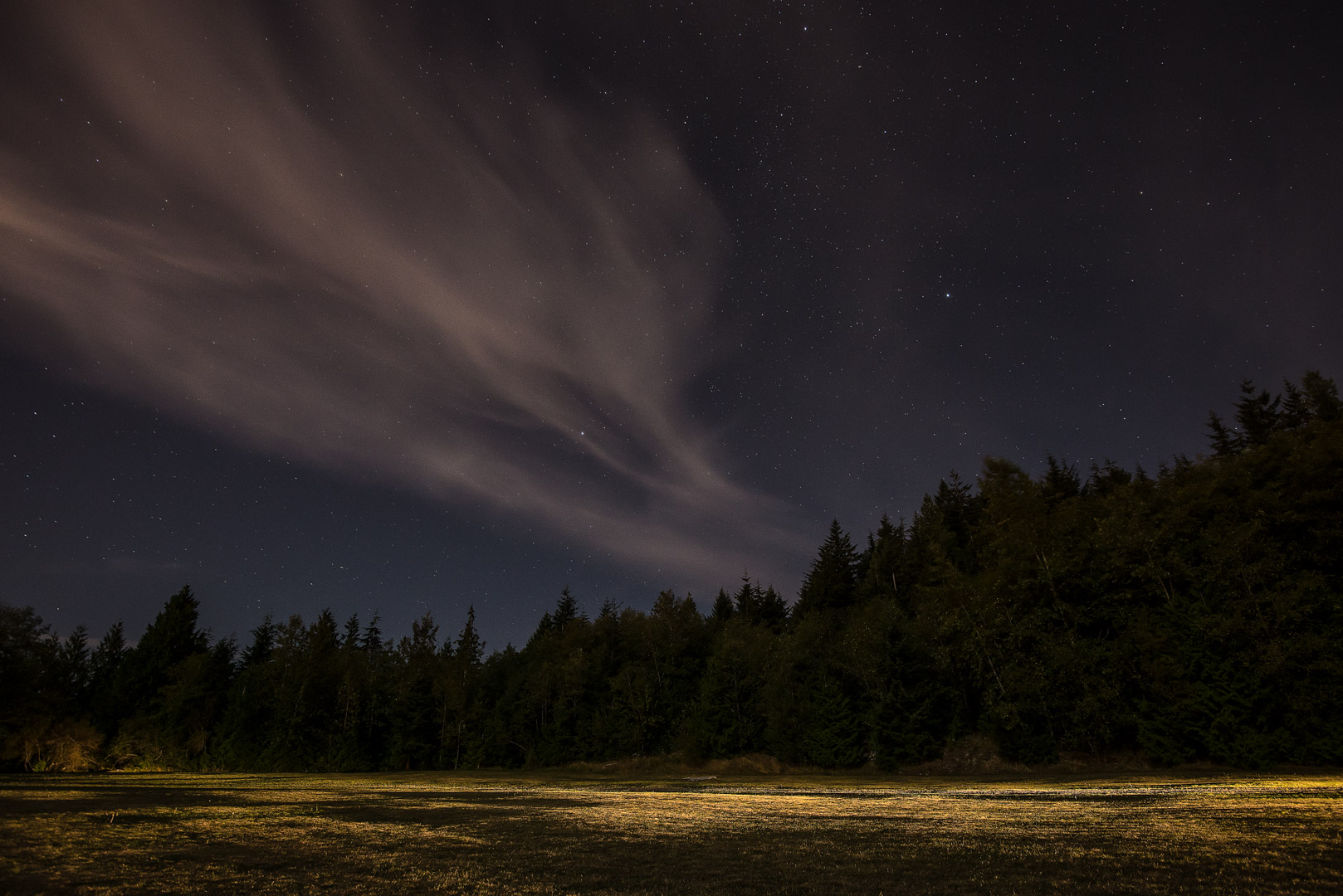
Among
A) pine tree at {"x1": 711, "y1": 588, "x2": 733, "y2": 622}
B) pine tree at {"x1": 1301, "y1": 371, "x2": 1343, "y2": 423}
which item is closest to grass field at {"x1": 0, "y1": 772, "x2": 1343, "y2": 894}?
pine tree at {"x1": 1301, "y1": 371, "x2": 1343, "y2": 423}

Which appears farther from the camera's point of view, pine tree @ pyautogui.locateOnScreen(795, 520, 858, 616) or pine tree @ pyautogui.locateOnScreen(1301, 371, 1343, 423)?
pine tree @ pyautogui.locateOnScreen(795, 520, 858, 616)

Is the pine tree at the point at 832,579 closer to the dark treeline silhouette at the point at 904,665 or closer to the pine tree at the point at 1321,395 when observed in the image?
the dark treeline silhouette at the point at 904,665

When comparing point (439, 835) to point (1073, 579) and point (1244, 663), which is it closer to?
point (1244, 663)

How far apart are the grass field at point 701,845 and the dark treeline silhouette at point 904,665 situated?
754 inches

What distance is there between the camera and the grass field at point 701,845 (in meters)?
9.75

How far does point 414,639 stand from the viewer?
301 feet

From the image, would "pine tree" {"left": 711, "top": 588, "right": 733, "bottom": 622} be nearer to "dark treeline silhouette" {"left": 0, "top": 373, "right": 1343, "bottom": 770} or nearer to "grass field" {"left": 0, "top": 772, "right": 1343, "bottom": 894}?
"dark treeline silhouette" {"left": 0, "top": 373, "right": 1343, "bottom": 770}

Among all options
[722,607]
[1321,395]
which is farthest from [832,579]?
[1321,395]

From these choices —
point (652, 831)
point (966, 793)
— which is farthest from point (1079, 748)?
point (652, 831)

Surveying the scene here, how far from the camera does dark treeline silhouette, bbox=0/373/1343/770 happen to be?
130 ft

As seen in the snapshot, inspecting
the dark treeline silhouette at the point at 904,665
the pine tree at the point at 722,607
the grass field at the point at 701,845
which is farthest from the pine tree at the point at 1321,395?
the pine tree at the point at 722,607

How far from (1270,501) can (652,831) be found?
45.2 meters

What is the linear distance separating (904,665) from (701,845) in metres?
47.0

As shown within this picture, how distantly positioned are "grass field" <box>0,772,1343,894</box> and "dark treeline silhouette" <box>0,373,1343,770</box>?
19.2m
